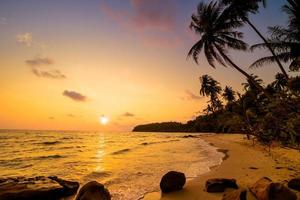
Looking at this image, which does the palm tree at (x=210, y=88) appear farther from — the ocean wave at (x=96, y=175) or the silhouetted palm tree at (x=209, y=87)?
the ocean wave at (x=96, y=175)

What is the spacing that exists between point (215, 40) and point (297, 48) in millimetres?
6577

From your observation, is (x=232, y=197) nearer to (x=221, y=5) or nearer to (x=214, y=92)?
(x=221, y=5)

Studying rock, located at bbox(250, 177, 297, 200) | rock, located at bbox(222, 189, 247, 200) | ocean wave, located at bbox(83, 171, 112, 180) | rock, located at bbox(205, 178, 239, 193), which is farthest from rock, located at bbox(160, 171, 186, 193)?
ocean wave, located at bbox(83, 171, 112, 180)

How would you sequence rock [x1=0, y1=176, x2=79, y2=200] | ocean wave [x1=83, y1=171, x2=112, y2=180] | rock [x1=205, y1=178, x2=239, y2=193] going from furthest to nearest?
ocean wave [x1=83, y1=171, x2=112, y2=180]
rock [x1=205, y1=178, x2=239, y2=193]
rock [x1=0, y1=176, x2=79, y2=200]

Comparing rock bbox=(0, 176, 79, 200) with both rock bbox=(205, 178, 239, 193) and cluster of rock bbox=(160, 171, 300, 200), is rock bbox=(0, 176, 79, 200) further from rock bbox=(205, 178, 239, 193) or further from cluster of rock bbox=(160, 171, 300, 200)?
rock bbox=(205, 178, 239, 193)

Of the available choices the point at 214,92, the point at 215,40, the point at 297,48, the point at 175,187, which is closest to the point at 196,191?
the point at 175,187

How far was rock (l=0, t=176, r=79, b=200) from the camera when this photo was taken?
7.09m

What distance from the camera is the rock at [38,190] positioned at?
709cm

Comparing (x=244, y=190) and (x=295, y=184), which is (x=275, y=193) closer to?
(x=244, y=190)

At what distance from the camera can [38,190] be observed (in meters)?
7.40


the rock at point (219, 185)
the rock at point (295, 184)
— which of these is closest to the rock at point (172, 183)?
the rock at point (219, 185)

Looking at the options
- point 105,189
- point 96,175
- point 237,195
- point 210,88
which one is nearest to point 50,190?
point 105,189

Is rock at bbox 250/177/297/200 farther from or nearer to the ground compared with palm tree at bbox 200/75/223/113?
nearer to the ground

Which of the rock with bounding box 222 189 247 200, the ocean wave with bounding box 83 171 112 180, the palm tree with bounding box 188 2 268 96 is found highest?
the palm tree with bounding box 188 2 268 96
